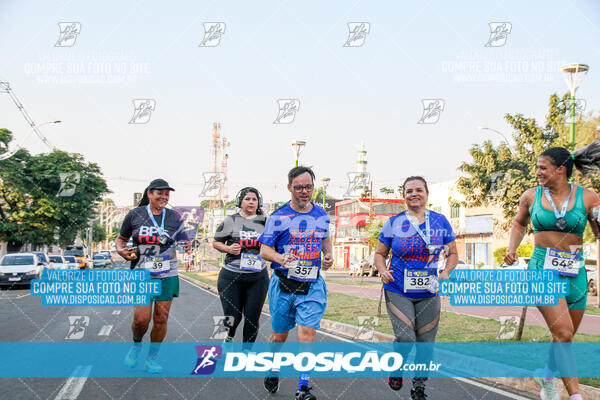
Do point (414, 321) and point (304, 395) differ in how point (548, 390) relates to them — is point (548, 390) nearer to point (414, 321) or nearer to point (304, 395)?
point (414, 321)

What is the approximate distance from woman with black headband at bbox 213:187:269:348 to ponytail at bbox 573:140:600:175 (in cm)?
358

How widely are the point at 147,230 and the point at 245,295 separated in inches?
57.0

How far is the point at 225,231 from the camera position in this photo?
725cm

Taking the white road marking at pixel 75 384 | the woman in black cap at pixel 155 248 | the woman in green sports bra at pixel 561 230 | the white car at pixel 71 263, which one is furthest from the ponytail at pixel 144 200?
the white car at pixel 71 263

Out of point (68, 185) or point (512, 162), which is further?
point (68, 185)

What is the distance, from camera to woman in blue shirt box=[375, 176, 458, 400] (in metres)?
5.27

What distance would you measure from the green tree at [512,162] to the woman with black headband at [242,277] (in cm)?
1001

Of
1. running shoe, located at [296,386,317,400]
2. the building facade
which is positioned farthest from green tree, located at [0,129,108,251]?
the building facade

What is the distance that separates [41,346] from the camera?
855 cm

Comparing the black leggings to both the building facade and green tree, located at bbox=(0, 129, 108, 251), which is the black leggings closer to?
green tree, located at bbox=(0, 129, 108, 251)

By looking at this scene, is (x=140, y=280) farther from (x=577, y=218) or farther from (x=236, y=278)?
(x=577, y=218)

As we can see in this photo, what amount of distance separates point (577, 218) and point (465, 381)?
2.49m

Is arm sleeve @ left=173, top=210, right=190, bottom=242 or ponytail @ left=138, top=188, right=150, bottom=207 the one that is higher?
ponytail @ left=138, top=188, right=150, bottom=207

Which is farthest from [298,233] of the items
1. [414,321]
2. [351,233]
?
[351,233]
